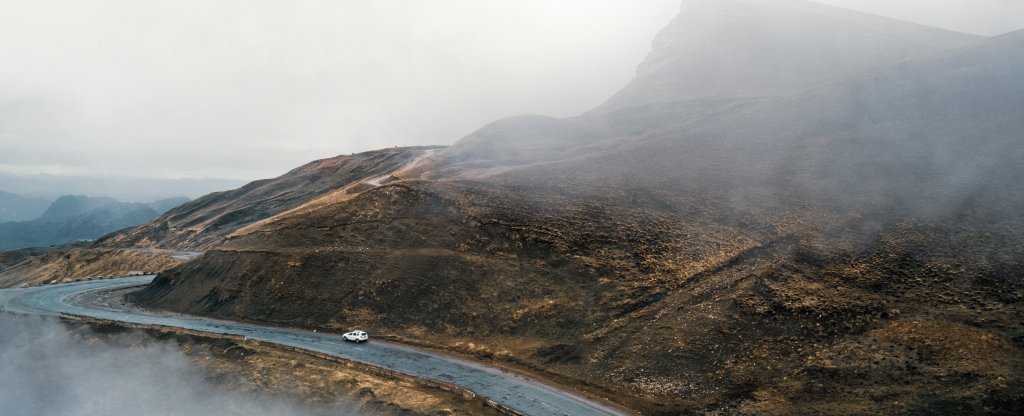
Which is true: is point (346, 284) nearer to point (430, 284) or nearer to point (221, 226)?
point (430, 284)

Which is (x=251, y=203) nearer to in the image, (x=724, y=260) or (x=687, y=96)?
(x=724, y=260)

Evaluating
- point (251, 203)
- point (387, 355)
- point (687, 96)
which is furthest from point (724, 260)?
point (251, 203)

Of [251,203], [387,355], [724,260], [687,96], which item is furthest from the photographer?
[687,96]

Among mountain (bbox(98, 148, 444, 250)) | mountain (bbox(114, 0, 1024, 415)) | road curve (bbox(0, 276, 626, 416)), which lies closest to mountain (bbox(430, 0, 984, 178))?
mountain (bbox(114, 0, 1024, 415))

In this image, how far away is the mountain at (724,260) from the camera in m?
39.9

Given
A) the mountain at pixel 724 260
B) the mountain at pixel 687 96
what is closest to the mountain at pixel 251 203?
the mountain at pixel 687 96

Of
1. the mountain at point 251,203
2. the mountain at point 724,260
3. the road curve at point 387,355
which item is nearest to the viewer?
the road curve at point 387,355

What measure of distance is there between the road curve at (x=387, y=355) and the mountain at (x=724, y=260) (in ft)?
8.55

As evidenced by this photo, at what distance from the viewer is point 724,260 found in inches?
2292

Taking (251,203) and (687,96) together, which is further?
(687,96)

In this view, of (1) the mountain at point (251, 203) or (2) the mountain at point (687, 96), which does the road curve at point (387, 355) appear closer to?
(2) the mountain at point (687, 96)

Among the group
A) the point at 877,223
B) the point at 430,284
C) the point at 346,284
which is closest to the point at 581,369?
the point at 430,284

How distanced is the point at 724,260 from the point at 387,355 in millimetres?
37764

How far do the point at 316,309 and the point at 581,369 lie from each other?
31.8 metres
